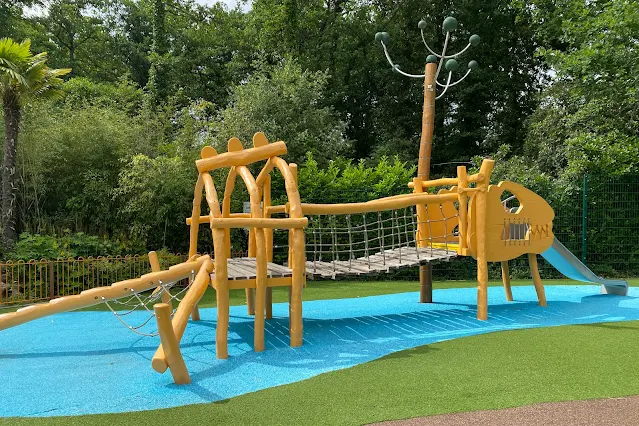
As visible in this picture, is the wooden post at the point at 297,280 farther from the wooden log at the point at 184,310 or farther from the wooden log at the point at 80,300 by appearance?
the wooden log at the point at 80,300

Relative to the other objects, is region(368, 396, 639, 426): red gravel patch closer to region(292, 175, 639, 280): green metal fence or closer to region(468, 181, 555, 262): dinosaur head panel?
region(468, 181, 555, 262): dinosaur head panel

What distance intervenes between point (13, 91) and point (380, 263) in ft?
26.0

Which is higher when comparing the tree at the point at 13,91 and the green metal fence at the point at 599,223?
the tree at the point at 13,91

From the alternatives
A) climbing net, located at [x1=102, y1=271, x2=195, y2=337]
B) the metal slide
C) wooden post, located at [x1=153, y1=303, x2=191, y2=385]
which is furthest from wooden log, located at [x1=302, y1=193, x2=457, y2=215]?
the metal slide

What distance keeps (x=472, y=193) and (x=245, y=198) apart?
249 inches

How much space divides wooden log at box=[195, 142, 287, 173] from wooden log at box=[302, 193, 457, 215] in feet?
2.51

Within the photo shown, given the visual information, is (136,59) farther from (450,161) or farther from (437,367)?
(437,367)

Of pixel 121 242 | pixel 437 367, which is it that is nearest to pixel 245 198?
pixel 121 242

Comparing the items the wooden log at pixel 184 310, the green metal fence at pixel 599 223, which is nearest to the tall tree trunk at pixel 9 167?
the green metal fence at pixel 599 223

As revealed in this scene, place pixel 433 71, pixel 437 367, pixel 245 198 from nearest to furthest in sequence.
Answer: pixel 437 367 → pixel 433 71 → pixel 245 198

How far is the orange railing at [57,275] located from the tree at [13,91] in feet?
3.19

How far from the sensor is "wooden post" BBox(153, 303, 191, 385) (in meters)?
4.07

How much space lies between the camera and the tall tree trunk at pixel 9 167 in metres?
10.1

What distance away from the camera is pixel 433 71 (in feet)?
28.1
